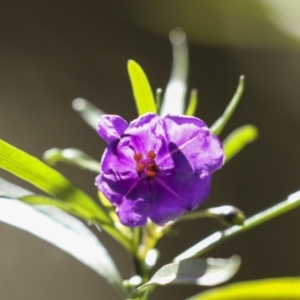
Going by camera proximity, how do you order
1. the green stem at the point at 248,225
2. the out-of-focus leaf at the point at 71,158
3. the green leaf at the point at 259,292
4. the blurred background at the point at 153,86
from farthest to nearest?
the blurred background at the point at 153,86
the out-of-focus leaf at the point at 71,158
the green stem at the point at 248,225
the green leaf at the point at 259,292

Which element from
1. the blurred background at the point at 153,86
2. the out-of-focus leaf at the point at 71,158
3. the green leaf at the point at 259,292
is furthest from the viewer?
the blurred background at the point at 153,86

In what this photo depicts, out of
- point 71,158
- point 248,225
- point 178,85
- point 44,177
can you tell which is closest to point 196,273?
point 248,225

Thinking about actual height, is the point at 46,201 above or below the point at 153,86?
below

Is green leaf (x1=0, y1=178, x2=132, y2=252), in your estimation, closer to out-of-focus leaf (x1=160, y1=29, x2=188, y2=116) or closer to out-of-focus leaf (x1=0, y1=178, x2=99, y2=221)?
out-of-focus leaf (x1=0, y1=178, x2=99, y2=221)

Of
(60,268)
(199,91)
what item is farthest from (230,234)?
(199,91)

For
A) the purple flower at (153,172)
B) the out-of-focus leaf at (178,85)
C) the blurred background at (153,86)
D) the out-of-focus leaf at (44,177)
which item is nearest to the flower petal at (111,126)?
the purple flower at (153,172)

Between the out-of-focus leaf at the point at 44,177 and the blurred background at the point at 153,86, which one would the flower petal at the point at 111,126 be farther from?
the blurred background at the point at 153,86

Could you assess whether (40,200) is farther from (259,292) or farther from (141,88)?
(259,292)

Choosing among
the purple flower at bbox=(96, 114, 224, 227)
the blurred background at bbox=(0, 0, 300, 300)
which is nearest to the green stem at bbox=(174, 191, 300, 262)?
the purple flower at bbox=(96, 114, 224, 227)
